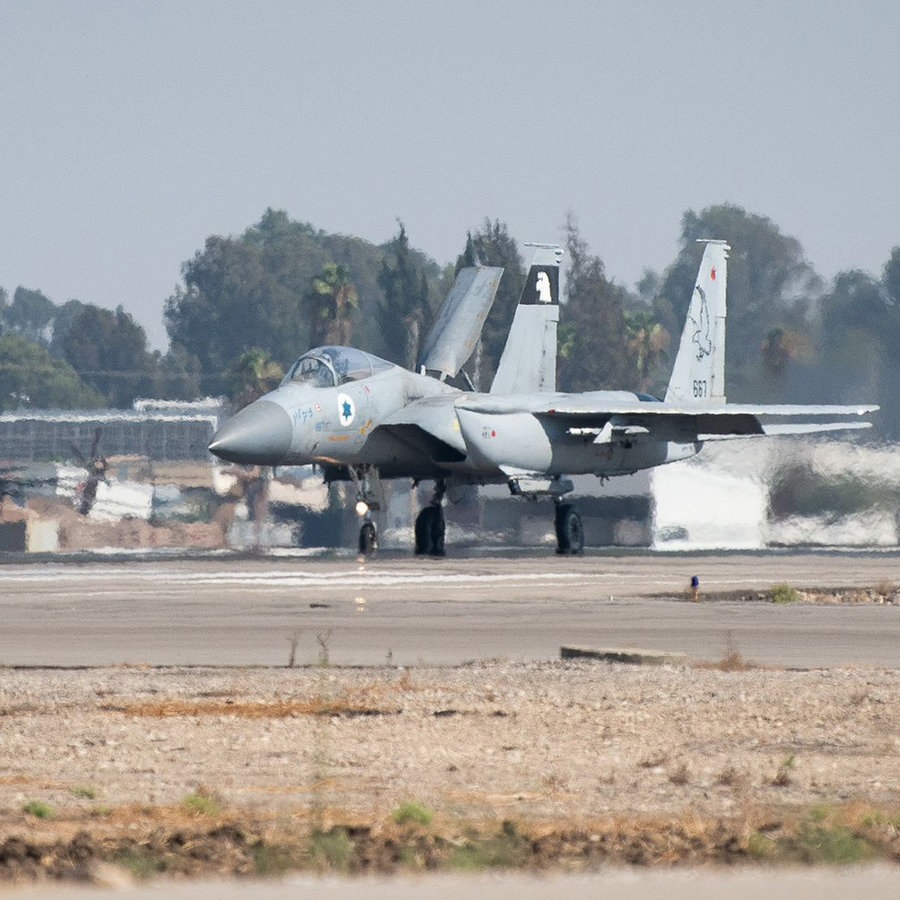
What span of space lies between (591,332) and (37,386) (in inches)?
1351

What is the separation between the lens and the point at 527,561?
30.5m

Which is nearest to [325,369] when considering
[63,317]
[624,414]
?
[624,414]

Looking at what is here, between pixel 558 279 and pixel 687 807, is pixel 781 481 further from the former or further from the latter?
pixel 687 807

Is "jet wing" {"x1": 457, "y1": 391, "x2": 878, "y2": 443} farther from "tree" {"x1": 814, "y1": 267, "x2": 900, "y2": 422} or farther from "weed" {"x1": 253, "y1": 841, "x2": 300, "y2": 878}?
"weed" {"x1": 253, "y1": 841, "x2": 300, "y2": 878}

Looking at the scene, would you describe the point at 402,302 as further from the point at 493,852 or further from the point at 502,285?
the point at 493,852

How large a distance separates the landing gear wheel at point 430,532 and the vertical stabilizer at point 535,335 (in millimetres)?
3902

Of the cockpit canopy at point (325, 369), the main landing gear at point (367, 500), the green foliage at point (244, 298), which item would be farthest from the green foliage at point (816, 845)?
the green foliage at point (244, 298)

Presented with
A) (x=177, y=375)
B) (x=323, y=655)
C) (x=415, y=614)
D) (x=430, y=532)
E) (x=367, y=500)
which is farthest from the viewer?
(x=177, y=375)

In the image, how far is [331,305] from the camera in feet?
257

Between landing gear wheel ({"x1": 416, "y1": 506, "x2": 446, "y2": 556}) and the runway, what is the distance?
385 cm

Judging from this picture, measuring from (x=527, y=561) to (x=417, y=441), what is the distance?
3117mm

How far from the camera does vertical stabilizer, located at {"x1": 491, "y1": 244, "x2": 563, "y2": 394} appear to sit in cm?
3697

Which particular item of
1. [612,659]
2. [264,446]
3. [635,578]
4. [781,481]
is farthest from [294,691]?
[781,481]

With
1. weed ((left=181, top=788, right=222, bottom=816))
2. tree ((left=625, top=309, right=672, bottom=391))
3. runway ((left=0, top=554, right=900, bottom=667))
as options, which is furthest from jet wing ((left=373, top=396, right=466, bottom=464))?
tree ((left=625, top=309, right=672, bottom=391))
